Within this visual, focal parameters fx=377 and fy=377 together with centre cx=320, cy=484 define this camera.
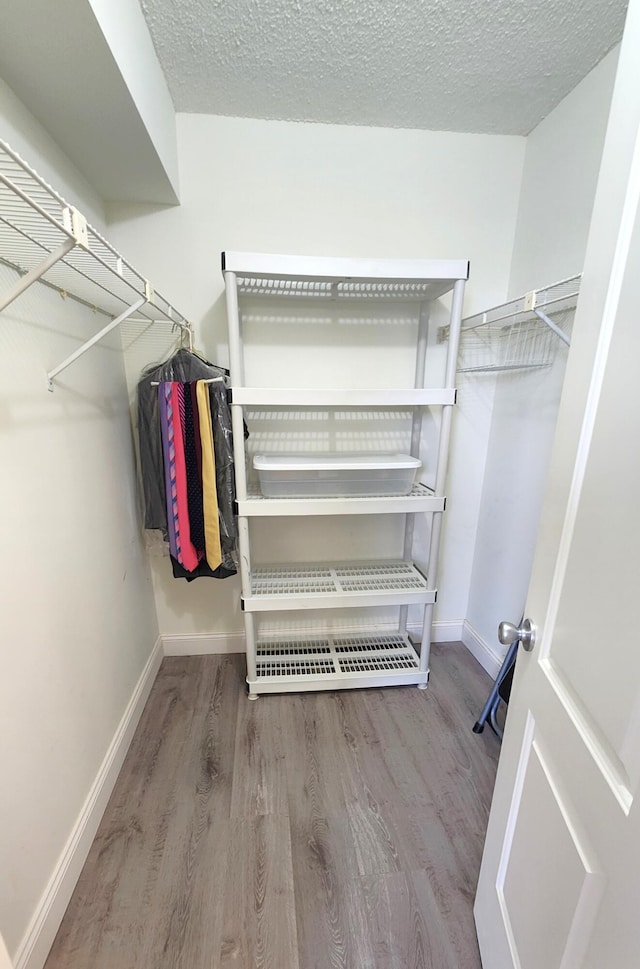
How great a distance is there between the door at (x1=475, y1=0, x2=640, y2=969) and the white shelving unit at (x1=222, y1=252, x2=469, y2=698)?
83 centimetres

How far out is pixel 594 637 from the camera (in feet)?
2.03

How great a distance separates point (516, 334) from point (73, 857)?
252 centimetres

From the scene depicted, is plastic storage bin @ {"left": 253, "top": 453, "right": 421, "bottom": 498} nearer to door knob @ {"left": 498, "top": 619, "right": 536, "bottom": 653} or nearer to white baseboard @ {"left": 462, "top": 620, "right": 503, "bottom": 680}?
door knob @ {"left": 498, "top": 619, "right": 536, "bottom": 653}

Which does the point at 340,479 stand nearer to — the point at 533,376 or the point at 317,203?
the point at 533,376

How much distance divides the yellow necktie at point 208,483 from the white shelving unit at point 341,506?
3.9 inches

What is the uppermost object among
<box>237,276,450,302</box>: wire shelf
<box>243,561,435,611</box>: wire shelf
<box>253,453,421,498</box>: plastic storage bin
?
<box>237,276,450,302</box>: wire shelf

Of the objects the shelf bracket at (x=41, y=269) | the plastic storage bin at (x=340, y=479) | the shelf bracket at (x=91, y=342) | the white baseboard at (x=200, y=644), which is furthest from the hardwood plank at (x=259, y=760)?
the shelf bracket at (x=41, y=269)

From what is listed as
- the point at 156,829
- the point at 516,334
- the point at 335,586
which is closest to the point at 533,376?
the point at 516,334

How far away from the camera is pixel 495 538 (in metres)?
1.92

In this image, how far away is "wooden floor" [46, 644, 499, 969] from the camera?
103 centimetres

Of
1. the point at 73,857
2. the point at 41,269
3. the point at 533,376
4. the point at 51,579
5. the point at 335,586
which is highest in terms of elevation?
the point at 41,269

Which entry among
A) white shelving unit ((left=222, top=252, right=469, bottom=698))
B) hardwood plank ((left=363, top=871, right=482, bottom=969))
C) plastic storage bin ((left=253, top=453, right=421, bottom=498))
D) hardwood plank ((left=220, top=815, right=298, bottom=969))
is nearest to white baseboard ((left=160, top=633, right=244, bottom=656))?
white shelving unit ((left=222, top=252, right=469, bottom=698))

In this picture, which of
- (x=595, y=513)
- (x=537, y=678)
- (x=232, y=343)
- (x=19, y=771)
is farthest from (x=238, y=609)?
(x=595, y=513)

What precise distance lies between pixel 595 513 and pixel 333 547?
1.47 metres
